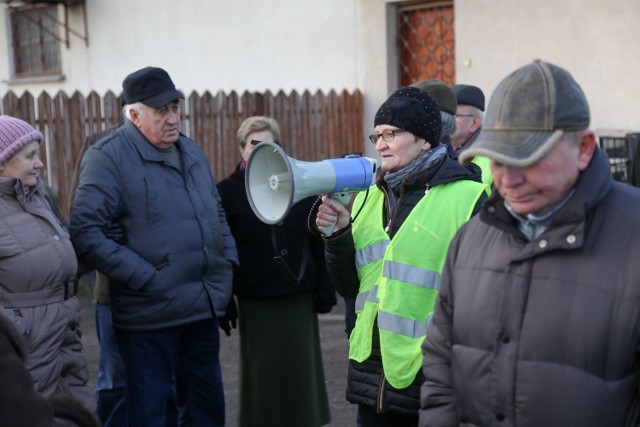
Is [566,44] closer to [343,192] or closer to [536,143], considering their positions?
[343,192]

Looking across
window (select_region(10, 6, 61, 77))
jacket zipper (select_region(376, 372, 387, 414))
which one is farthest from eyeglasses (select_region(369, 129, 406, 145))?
→ window (select_region(10, 6, 61, 77))

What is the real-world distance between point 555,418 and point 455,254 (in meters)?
0.58

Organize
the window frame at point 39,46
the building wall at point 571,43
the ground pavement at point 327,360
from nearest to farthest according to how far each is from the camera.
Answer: the ground pavement at point 327,360 < the building wall at point 571,43 < the window frame at point 39,46

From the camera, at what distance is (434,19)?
10.9m

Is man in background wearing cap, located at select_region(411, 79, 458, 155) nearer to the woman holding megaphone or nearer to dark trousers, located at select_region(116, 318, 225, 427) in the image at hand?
the woman holding megaphone

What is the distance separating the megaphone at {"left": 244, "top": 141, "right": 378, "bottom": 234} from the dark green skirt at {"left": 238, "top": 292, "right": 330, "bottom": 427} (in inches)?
64.0

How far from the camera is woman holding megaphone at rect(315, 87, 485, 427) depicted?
357cm

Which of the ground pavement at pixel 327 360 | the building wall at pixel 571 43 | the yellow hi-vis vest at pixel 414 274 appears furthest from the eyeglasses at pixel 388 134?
the building wall at pixel 571 43

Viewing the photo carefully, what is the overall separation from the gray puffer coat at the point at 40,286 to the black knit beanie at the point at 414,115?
1.62m

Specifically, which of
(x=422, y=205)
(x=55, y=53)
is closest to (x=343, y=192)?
(x=422, y=205)

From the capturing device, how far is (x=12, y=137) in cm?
439

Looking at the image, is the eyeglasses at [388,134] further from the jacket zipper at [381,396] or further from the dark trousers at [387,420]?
the dark trousers at [387,420]

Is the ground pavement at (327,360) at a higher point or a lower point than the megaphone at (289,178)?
lower

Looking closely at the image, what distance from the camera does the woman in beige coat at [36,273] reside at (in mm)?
4164
